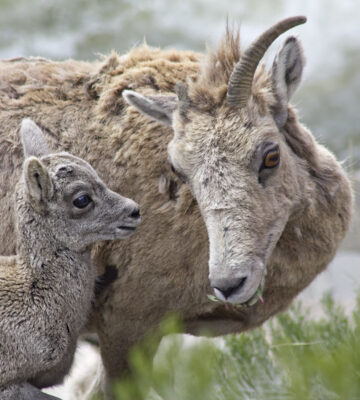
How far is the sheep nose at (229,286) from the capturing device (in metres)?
5.79

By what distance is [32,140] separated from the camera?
702 cm

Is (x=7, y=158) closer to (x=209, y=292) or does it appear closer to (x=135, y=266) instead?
(x=135, y=266)

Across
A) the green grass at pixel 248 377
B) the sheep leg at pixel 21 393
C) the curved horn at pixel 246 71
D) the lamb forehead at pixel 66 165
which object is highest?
the curved horn at pixel 246 71

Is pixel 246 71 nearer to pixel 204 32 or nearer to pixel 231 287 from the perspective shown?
pixel 231 287

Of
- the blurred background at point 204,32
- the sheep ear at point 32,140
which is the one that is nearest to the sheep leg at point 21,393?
the sheep ear at point 32,140

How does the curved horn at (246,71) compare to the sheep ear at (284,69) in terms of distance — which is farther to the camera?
the sheep ear at (284,69)

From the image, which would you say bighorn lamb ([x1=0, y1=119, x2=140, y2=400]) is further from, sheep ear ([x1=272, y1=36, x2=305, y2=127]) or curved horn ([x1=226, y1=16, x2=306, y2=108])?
sheep ear ([x1=272, y1=36, x2=305, y2=127])

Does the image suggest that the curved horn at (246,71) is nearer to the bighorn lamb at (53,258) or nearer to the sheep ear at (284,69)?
the sheep ear at (284,69)

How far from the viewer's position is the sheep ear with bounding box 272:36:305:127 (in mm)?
6633

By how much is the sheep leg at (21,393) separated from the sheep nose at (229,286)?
69.0 inches

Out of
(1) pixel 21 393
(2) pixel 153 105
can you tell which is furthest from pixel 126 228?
(1) pixel 21 393

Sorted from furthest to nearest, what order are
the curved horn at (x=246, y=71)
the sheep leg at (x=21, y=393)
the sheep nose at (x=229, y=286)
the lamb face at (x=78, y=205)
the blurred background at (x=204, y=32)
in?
the blurred background at (x=204, y=32)
the lamb face at (x=78, y=205)
the curved horn at (x=246, y=71)
the sheep leg at (x=21, y=393)
the sheep nose at (x=229, y=286)

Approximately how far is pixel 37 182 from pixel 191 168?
1340mm

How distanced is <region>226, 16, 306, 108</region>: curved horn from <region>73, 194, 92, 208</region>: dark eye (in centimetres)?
152
